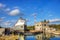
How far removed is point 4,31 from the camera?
687cm

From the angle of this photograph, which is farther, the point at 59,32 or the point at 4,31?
the point at 59,32

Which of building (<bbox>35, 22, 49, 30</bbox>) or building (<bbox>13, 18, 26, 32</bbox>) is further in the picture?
building (<bbox>35, 22, 49, 30</bbox>)

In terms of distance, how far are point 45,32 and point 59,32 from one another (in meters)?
0.90

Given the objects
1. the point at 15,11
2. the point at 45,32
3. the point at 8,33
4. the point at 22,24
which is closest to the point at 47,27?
the point at 45,32

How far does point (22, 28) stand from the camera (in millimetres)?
7520

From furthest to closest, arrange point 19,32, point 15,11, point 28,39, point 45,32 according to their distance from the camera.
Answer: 1. point 45,32
2. point 19,32
3. point 28,39
4. point 15,11

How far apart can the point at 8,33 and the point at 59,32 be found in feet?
7.88

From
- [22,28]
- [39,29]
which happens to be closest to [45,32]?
[39,29]

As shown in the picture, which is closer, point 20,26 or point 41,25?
point 20,26

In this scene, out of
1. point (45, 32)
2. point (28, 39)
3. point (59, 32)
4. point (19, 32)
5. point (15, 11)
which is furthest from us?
point (59, 32)

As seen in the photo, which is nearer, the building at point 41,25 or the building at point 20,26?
the building at point 20,26

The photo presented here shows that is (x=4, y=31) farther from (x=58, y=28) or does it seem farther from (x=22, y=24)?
(x=58, y=28)

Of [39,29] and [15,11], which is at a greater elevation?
[15,11]

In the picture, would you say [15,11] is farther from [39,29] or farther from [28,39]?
[39,29]
